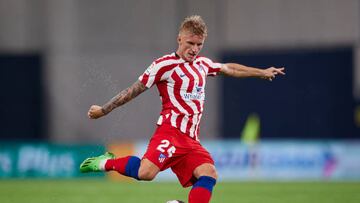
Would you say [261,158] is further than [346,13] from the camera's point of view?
No

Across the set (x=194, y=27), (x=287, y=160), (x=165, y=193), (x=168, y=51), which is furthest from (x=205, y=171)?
(x=168, y=51)

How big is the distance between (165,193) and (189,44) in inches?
201

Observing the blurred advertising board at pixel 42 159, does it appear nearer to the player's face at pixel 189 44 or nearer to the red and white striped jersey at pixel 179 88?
the red and white striped jersey at pixel 179 88

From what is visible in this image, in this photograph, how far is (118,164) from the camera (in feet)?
25.6

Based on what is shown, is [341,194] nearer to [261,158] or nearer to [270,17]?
[261,158]

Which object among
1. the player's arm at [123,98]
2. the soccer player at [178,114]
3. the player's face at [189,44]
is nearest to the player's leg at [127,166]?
the soccer player at [178,114]

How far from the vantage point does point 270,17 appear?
Result: 70.6 feet

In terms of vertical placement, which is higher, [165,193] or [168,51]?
[168,51]

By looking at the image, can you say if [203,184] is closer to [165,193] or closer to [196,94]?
[196,94]

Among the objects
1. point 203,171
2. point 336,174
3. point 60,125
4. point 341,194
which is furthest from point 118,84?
point 203,171

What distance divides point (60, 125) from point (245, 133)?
4613 mm

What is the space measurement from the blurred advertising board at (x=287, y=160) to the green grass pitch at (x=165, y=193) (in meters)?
1.95

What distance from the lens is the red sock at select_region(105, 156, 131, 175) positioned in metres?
7.73

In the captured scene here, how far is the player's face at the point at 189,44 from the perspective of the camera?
24.5 ft
